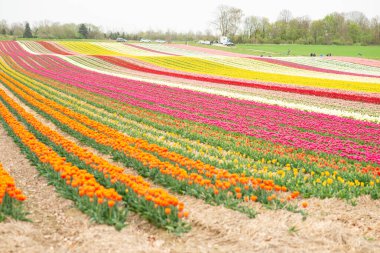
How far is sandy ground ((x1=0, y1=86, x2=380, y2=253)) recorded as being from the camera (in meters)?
6.23

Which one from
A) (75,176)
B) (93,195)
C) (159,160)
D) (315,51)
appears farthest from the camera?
(315,51)

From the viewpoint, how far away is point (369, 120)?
62.6 feet

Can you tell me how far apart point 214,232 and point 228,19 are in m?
137

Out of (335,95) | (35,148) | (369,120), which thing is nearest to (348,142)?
(369,120)

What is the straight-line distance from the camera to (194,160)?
36.9ft

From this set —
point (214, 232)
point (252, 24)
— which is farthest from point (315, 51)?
point (214, 232)

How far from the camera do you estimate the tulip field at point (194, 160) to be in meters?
7.02

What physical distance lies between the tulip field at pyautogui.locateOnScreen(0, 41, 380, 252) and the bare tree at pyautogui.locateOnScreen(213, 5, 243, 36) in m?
115

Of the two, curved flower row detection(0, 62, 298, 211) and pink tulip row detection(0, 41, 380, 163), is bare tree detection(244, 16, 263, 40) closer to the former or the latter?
pink tulip row detection(0, 41, 380, 163)

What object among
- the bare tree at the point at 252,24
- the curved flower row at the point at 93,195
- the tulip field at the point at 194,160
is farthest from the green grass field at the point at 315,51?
the curved flower row at the point at 93,195

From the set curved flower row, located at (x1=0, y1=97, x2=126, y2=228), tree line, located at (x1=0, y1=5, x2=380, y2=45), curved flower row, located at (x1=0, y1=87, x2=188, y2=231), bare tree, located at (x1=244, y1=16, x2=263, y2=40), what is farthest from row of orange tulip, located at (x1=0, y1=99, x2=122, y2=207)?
bare tree, located at (x1=244, y1=16, x2=263, y2=40)

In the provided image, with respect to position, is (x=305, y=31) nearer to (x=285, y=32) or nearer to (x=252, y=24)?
(x=285, y=32)

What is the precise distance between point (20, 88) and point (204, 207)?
24400mm

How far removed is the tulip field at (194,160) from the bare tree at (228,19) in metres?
115
